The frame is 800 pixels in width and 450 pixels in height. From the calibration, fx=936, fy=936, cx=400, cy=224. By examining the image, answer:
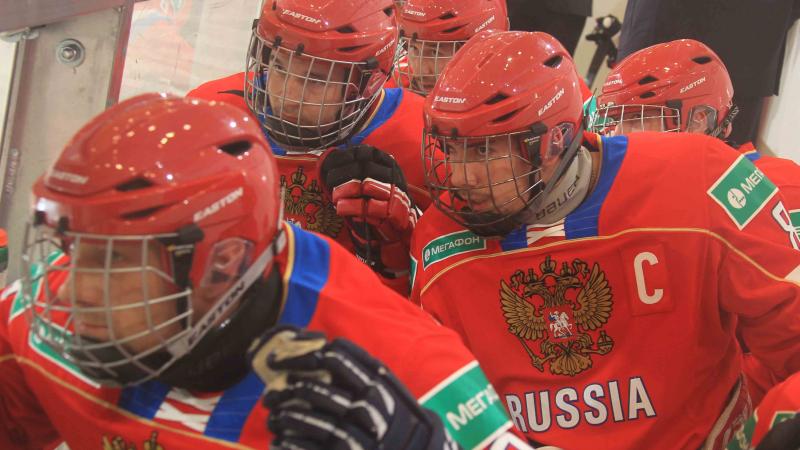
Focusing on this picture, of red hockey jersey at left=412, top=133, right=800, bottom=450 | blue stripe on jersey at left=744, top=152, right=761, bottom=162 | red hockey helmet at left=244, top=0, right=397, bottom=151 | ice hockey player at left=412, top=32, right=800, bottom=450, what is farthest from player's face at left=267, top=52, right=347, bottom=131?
blue stripe on jersey at left=744, top=152, right=761, bottom=162

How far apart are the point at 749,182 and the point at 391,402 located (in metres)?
1.20

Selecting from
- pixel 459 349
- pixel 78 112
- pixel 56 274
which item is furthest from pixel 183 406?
pixel 78 112

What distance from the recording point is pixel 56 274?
1502 mm

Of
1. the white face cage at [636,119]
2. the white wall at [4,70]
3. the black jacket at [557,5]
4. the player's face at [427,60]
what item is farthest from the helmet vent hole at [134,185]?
the black jacket at [557,5]

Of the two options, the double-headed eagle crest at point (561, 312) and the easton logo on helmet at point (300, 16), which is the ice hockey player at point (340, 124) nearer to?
the easton logo on helmet at point (300, 16)

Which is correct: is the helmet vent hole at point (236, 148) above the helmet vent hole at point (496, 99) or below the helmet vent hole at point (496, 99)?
above

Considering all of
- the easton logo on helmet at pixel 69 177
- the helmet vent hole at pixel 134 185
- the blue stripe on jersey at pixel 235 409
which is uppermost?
the helmet vent hole at pixel 134 185

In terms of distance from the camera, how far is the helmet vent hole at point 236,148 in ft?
4.58

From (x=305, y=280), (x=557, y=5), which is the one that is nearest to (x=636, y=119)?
(x=305, y=280)

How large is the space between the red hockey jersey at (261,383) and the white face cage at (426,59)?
1.79m

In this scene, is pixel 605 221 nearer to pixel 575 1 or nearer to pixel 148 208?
pixel 148 208

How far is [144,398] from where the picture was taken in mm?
1509

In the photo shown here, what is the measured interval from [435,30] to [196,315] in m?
2.05

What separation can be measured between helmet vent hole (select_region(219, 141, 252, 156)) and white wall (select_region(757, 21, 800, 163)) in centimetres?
330
